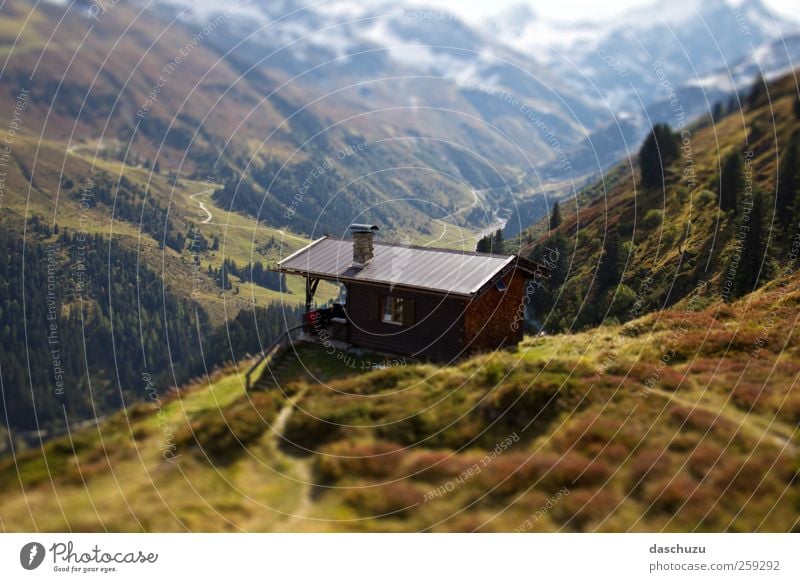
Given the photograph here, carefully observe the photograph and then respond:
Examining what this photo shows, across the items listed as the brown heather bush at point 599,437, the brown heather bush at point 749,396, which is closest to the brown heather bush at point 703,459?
the brown heather bush at point 599,437

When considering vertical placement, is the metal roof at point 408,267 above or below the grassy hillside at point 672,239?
below

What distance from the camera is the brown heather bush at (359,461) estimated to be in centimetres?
1962

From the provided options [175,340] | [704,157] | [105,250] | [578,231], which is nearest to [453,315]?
[578,231]

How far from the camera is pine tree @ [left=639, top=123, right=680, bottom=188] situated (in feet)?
247

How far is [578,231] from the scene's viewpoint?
68688 mm

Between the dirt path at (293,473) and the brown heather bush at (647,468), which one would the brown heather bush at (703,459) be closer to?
the brown heather bush at (647,468)

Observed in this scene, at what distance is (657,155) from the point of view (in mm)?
76250

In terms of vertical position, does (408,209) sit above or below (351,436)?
above

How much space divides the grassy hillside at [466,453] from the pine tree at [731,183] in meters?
31.3

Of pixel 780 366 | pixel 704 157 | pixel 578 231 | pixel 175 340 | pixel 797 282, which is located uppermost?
pixel 704 157

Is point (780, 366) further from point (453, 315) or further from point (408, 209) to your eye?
point (408, 209)

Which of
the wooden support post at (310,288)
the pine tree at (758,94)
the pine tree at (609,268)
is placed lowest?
the wooden support post at (310,288)

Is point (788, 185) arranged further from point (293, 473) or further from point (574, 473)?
point (293, 473)

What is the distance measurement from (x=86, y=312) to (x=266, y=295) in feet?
163
